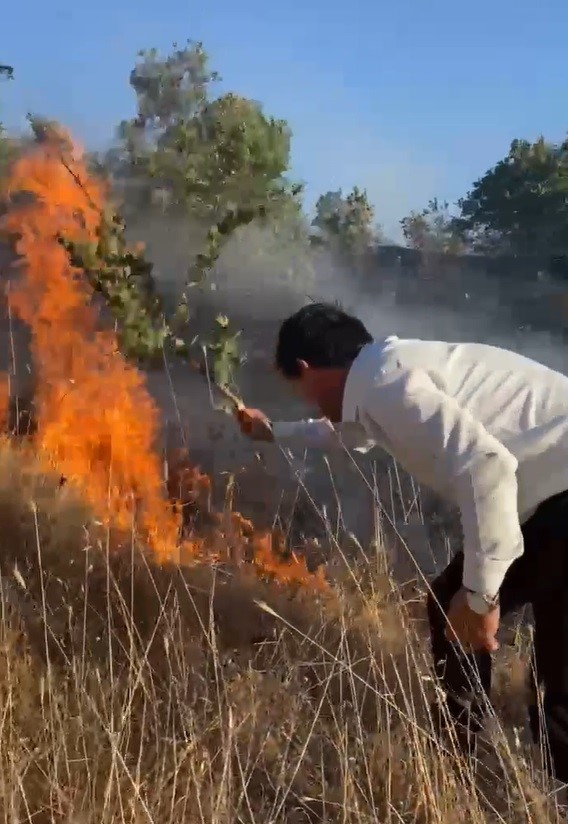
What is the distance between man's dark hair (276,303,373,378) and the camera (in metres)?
2.29

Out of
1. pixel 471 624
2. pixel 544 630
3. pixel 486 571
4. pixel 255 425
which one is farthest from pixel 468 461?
pixel 255 425

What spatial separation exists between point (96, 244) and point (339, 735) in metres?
2.48

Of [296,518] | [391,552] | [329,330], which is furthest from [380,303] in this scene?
[329,330]

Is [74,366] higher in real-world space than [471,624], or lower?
lower

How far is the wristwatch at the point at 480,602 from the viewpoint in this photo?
2.07m

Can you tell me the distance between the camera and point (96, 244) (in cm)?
388

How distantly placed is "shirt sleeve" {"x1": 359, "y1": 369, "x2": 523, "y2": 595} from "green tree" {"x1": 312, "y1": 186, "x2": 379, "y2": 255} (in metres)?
11.1

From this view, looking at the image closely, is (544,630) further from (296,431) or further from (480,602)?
(296,431)

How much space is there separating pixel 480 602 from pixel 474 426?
43cm

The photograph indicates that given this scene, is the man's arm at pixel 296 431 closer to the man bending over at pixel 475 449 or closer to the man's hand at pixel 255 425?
the man's hand at pixel 255 425

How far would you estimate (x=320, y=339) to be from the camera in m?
2.30

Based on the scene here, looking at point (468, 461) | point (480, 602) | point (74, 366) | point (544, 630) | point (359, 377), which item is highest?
point (359, 377)

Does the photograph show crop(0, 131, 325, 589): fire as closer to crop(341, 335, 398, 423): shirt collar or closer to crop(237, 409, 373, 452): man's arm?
crop(237, 409, 373, 452): man's arm

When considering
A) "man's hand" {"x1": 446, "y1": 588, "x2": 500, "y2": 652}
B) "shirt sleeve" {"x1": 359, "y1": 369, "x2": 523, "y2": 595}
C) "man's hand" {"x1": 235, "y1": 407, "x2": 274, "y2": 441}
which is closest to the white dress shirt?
"shirt sleeve" {"x1": 359, "y1": 369, "x2": 523, "y2": 595}
